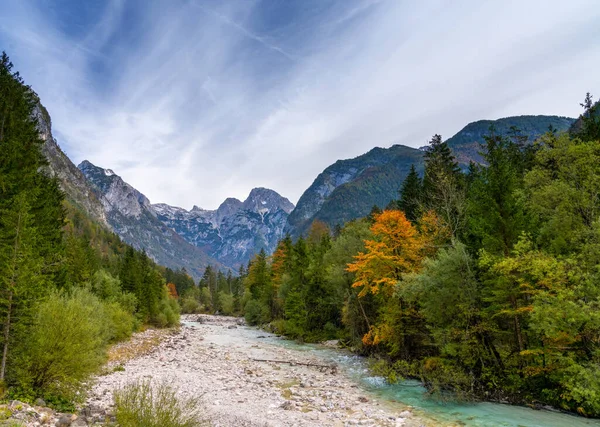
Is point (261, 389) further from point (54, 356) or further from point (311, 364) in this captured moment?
point (54, 356)

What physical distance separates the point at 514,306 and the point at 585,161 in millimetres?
8186

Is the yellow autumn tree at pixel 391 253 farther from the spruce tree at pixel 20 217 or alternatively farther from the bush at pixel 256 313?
the bush at pixel 256 313

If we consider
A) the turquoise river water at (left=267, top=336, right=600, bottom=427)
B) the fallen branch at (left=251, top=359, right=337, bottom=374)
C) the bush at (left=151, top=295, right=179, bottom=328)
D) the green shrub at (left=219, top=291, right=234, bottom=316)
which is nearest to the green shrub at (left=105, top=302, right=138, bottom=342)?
the fallen branch at (left=251, top=359, right=337, bottom=374)

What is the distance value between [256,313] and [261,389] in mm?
49344

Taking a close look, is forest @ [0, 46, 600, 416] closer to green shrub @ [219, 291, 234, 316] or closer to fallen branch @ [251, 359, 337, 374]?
fallen branch @ [251, 359, 337, 374]

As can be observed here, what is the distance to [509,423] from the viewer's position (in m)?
13.6

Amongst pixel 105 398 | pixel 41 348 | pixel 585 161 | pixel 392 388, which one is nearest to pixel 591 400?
pixel 392 388

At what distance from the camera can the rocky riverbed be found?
13797 millimetres

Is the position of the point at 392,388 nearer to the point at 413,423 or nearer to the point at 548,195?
the point at 413,423

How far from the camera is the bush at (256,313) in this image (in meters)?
62.3

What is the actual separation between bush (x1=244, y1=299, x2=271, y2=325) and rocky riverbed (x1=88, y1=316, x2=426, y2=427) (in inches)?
1239

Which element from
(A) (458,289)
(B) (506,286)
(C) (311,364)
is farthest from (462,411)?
(C) (311,364)

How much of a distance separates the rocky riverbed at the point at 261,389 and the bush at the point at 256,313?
31.5 m

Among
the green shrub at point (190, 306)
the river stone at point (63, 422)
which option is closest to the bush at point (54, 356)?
the river stone at point (63, 422)
